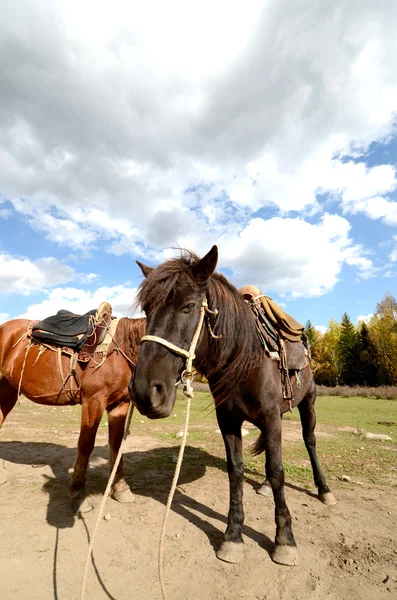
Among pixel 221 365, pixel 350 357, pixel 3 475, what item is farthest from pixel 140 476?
pixel 350 357

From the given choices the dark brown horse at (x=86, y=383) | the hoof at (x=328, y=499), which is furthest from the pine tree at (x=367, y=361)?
the dark brown horse at (x=86, y=383)

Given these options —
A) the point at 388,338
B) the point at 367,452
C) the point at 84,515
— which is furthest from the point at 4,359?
the point at 388,338

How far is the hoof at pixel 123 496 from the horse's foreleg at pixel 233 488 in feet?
5.41

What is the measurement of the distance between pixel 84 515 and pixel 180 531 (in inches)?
48.6

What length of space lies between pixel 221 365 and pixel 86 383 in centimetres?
210

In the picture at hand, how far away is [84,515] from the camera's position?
3809 mm

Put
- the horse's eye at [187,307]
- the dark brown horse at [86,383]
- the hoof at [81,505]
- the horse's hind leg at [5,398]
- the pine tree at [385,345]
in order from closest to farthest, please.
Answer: the horse's eye at [187,307]
the hoof at [81,505]
the dark brown horse at [86,383]
the horse's hind leg at [5,398]
the pine tree at [385,345]

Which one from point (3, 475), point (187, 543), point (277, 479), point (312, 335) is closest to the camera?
point (277, 479)

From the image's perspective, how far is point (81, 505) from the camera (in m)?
3.88

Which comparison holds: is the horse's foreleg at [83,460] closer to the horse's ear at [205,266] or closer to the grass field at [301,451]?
the grass field at [301,451]

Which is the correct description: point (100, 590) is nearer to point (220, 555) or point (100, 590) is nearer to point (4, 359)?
→ point (220, 555)

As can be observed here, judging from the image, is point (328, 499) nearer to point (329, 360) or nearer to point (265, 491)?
point (265, 491)

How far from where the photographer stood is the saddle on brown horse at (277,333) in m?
3.59

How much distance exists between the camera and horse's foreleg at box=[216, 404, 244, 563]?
3.06 m
